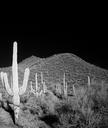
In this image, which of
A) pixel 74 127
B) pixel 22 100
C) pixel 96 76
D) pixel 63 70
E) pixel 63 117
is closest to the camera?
pixel 74 127

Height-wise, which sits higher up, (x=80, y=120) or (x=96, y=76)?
(x=96, y=76)

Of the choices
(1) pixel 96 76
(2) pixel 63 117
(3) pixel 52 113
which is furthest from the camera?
(1) pixel 96 76

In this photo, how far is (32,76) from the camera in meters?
38.4

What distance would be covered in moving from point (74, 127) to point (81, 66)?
33.0m

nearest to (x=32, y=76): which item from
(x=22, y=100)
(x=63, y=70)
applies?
(x=63, y=70)

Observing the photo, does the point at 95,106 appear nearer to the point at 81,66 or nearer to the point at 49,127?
the point at 49,127

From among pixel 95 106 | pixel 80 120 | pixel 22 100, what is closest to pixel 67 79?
pixel 22 100

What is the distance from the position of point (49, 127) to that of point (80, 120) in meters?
1.35

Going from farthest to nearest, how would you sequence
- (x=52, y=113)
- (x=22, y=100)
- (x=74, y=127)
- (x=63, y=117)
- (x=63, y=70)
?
1. (x=63, y=70)
2. (x=22, y=100)
3. (x=52, y=113)
4. (x=63, y=117)
5. (x=74, y=127)

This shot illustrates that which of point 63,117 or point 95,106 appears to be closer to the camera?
point 63,117

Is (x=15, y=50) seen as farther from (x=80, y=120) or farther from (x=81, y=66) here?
(x=81, y=66)

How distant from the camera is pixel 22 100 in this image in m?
14.8

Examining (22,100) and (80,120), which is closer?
(80,120)

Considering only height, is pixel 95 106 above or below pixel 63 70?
below
